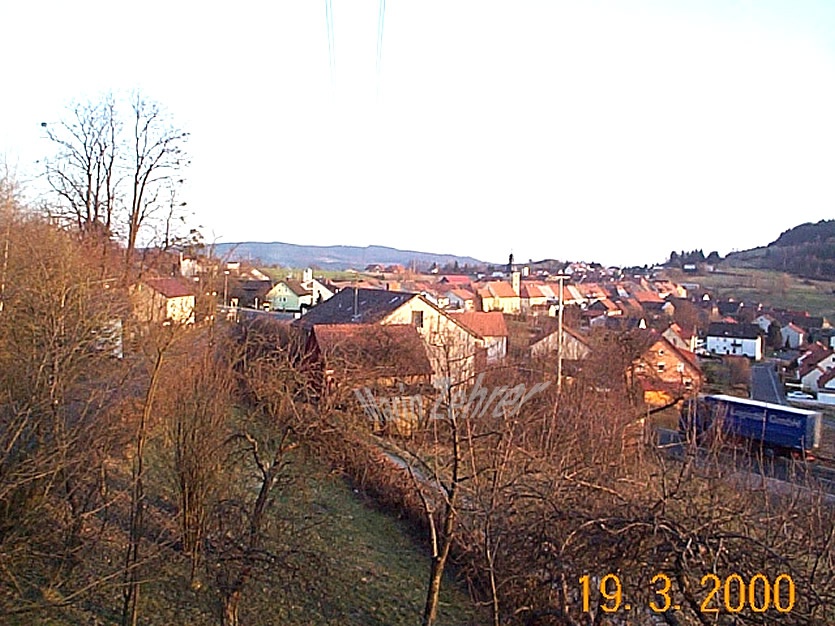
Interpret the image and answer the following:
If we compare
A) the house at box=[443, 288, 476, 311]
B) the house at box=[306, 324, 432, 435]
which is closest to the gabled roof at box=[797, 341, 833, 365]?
the house at box=[443, 288, 476, 311]

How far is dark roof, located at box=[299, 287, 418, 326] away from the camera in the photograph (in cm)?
2295

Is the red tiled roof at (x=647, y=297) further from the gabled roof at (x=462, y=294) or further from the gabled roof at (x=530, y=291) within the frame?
the gabled roof at (x=462, y=294)

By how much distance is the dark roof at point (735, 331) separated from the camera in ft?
125

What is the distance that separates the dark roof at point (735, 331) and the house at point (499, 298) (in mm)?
12924

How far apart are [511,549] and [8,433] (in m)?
3.62

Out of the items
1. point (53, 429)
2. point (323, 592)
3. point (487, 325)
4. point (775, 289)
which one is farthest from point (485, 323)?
point (775, 289)

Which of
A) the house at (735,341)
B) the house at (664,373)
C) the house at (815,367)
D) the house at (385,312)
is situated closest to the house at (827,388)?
the house at (815,367)

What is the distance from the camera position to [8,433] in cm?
498

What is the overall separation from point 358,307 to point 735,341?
23791 millimetres

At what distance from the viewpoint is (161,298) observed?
11023mm

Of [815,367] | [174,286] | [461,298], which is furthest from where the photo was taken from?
[461,298]

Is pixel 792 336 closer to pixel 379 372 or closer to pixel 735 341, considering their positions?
pixel 735 341

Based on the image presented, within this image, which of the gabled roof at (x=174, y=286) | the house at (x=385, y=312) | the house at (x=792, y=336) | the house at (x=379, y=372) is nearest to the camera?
the house at (x=379, y=372)
